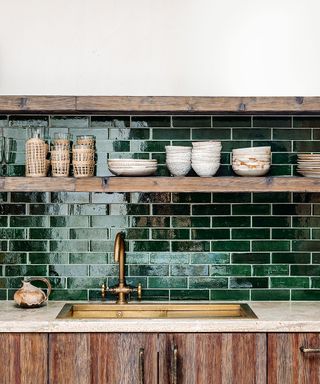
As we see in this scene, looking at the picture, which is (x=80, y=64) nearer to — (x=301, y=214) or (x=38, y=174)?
(x=38, y=174)

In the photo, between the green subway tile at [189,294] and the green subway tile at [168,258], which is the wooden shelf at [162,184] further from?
the green subway tile at [189,294]

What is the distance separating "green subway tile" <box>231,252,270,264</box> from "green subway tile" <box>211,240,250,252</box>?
3 centimetres

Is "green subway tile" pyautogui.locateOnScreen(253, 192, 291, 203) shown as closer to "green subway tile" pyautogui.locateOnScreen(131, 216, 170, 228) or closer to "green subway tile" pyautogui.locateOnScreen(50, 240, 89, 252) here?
"green subway tile" pyautogui.locateOnScreen(131, 216, 170, 228)

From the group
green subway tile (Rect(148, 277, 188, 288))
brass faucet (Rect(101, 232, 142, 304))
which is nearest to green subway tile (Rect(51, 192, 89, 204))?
brass faucet (Rect(101, 232, 142, 304))

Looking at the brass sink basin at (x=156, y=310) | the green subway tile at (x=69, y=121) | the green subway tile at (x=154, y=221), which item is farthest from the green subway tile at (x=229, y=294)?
the green subway tile at (x=69, y=121)

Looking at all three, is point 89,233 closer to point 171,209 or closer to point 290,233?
point 171,209

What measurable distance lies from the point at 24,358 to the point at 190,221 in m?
1.17

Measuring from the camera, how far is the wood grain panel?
10.5 ft

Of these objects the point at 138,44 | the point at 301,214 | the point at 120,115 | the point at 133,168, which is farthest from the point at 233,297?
the point at 138,44

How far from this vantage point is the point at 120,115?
3.54 m

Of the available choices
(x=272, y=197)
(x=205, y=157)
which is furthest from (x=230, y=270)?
(x=205, y=157)

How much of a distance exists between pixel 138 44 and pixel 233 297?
151cm

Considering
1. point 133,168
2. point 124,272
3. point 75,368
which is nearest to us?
point 75,368

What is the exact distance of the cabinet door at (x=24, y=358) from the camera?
9.78 ft
